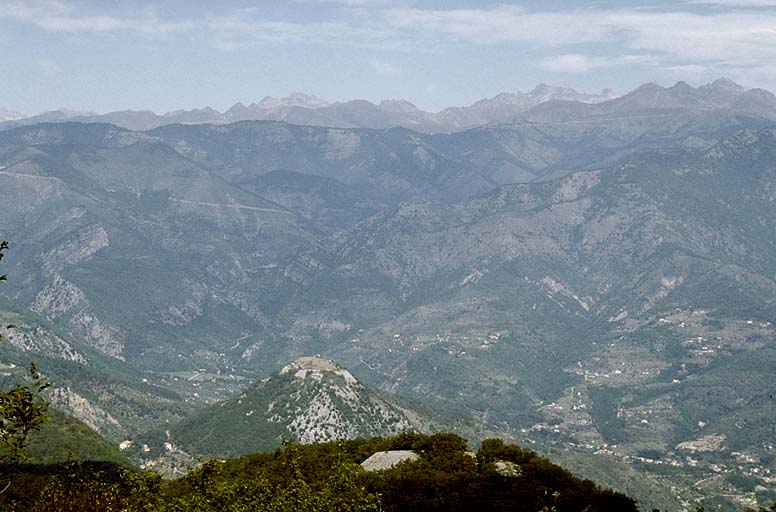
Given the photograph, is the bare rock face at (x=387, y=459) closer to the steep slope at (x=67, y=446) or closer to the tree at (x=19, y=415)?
the tree at (x=19, y=415)

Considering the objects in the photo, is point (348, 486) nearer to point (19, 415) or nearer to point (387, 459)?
point (19, 415)

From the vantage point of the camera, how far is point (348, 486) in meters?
50.4

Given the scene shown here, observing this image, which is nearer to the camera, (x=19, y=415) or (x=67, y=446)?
(x=19, y=415)

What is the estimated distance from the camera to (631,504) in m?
70.9

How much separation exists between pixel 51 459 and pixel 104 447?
3575cm

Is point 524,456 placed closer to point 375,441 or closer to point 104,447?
point 375,441

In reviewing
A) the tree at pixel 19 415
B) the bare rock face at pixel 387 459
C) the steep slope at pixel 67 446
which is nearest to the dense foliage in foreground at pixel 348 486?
the bare rock face at pixel 387 459

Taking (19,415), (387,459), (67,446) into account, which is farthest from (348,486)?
(67,446)

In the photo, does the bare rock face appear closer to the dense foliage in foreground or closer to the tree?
the dense foliage in foreground

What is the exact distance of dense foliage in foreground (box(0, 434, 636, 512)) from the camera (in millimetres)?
49594

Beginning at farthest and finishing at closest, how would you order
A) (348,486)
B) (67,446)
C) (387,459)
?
(67,446) < (387,459) < (348,486)

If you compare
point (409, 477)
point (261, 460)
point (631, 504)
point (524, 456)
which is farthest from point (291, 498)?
point (261, 460)

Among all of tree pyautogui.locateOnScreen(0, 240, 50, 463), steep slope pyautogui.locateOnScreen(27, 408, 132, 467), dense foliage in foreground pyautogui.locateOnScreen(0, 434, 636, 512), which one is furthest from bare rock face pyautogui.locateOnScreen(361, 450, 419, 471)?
steep slope pyautogui.locateOnScreen(27, 408, 132, 467)

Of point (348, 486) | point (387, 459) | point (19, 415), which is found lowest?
point (387, 459)
